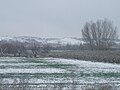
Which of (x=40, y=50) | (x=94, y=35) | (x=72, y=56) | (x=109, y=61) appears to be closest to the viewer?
(x=109, y=61)

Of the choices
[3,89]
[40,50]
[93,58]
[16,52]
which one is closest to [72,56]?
[93,58]

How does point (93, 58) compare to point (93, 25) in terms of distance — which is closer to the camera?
point (93, 58)

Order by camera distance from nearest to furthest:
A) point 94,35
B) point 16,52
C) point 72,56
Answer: point 72,56 → point 16,52 → point 94,35

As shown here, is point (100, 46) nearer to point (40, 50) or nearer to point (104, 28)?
point (104, 28)

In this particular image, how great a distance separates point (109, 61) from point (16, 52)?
48692mm

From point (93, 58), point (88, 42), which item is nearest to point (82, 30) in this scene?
point (88, 42)

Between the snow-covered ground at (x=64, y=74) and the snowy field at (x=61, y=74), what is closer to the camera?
the snowy field at (x=61, y=74)

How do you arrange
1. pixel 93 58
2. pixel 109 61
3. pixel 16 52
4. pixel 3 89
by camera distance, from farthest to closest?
pixel 16 52, pixel 93 58, pixel 109 61, pixel 3 89

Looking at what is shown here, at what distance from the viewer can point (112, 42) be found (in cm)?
10181

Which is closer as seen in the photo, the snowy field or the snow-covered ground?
the snowy field

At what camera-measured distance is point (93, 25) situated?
4129 inches

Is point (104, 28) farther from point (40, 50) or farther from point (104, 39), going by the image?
point (40, 50)

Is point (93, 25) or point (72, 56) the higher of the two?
point (93, 25)

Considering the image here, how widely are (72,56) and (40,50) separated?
41.8 metres
